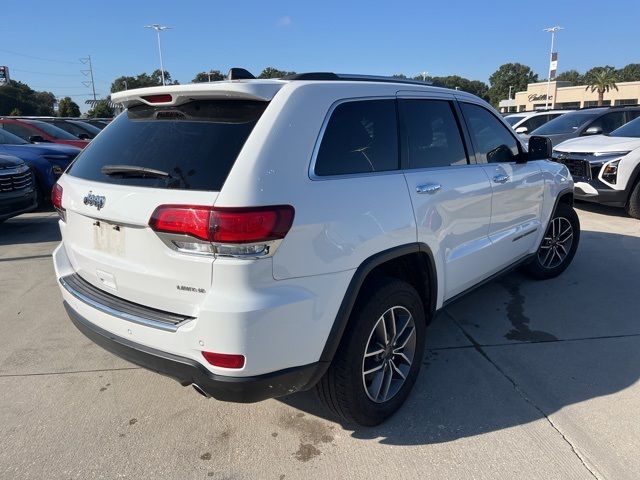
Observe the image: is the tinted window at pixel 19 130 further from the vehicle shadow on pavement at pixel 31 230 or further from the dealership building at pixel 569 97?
the dealership building at pixel 569 97

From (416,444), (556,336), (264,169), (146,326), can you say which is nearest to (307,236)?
(264,169)

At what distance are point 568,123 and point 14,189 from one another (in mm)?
10564

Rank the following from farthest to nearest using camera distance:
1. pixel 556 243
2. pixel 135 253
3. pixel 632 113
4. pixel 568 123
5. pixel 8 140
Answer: pixel 568 123, pixel 632 113, pixel 8 140, pixel 556 243, pixel 135 253

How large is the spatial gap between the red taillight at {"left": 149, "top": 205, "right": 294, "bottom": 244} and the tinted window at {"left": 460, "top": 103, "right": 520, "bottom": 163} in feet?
6.91

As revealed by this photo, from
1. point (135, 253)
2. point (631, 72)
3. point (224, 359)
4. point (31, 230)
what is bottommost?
point (31, 230)

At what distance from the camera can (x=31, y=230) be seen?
7508 millimetres

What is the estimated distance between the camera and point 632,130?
26.8 feet

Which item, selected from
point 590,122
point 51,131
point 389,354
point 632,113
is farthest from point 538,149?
point 51,131

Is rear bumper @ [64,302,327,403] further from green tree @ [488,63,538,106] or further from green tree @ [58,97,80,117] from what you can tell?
green tree @ [488,63,538,106]

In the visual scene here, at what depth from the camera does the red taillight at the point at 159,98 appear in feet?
8.26

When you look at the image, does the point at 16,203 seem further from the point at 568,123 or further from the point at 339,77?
the point at 568,123

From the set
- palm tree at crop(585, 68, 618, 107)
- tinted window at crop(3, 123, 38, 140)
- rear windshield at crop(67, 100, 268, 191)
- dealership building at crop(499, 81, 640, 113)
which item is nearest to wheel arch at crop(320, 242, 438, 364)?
rear windshield at crop(67, 100, 268, 191)

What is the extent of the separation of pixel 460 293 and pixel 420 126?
3.95 ft

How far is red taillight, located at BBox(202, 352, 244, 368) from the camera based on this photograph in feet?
6.86
